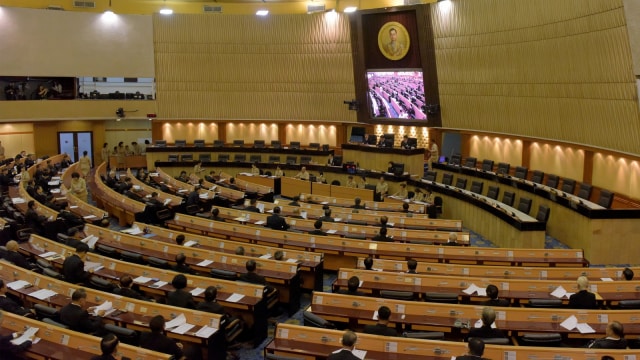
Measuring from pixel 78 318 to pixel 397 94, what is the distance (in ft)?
58.6

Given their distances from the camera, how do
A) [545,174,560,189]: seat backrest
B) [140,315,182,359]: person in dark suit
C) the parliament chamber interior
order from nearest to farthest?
1. [140,315,182,359]: person in dark suit
2. the parliament chamber interior
3. [545,174,560,189]: seat backrest

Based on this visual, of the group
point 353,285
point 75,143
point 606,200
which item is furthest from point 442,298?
point 75,143

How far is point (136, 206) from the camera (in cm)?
1480

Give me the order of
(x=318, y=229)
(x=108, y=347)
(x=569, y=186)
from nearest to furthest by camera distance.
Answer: (x=108, y=347) → (x=318, y=229) → (x=569, y=186)

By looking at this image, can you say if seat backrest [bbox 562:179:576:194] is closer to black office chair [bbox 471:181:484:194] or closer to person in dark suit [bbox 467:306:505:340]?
black office chair [bbox 471:181:484:194]

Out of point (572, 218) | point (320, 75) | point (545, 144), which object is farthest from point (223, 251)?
point (320, 75)

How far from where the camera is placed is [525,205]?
1437 cm

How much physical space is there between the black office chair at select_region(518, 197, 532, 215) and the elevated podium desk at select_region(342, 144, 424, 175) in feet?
18.0

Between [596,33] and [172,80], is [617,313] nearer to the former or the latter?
[596,33]

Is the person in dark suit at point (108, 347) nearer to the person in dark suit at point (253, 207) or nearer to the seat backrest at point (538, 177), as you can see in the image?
the person in dark suit at point (253, 207)

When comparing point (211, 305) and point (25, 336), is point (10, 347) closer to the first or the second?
point (25, 336)

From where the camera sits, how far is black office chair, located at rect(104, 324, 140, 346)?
6.52 metres

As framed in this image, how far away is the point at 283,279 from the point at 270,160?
1537 centimetres

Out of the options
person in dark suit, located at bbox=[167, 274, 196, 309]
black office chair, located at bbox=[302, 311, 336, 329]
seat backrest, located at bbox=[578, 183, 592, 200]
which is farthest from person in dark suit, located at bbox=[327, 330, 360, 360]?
seat backrest, located at bbox=[578, 183, 592, 200]
